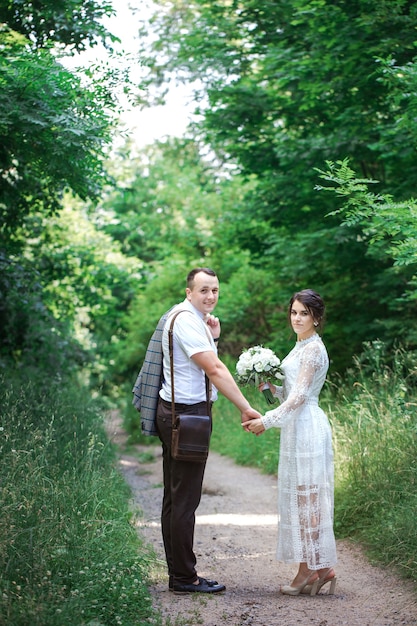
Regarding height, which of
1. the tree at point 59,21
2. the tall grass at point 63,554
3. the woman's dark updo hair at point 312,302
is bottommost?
the tall grass at point 63,554

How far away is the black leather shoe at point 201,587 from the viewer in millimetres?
5285

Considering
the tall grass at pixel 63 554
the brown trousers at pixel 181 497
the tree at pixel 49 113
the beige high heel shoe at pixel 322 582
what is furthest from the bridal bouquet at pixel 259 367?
the tree at pixel 49 113

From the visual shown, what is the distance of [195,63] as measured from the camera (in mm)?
13117

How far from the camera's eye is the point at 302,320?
5438 mm

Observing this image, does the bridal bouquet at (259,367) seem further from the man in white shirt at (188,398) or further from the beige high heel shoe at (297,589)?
the beige high heel shoe at (297,589)

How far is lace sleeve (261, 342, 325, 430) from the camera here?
209 inches

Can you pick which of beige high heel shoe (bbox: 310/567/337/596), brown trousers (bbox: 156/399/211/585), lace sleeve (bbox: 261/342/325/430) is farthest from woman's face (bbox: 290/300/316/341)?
beige high heel shoe (bbox: 310/567/337/596)

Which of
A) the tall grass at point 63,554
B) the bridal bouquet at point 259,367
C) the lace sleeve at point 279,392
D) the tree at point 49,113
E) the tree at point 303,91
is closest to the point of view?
the tall grass at point 63,554

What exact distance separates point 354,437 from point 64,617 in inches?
164

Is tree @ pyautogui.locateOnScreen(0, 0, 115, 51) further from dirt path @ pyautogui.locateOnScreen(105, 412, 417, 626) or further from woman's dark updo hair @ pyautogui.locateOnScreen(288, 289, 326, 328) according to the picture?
dirt path @ pyautogui.locateOnScreen(105, 412, 417, 626)

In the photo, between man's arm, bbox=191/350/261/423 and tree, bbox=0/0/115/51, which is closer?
man's arm, bbox=191/350/261/423

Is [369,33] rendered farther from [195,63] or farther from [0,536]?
[0,536]

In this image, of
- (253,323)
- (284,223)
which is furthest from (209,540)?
(253,323)

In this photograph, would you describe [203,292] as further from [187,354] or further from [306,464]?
[306,464]
